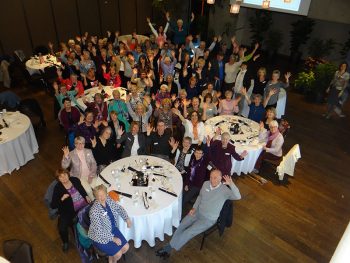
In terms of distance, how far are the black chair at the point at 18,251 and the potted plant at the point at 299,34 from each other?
11910 millimetres

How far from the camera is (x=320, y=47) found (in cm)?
1120

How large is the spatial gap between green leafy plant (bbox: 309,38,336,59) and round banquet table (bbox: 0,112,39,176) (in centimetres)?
1066

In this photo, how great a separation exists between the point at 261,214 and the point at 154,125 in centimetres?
304

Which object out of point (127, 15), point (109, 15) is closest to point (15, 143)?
point (109, 15)

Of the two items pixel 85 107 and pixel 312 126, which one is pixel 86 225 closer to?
pixel 85 107

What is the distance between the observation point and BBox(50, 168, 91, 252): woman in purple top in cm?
393

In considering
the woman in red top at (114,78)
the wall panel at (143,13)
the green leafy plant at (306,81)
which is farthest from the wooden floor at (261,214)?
the wall panel at (143,13)

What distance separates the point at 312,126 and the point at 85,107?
234 inches

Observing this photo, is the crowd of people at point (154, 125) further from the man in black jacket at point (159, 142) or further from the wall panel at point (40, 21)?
the wall panel at point (40, 21)

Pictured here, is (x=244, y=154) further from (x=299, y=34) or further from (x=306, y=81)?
(x=299, y=34)

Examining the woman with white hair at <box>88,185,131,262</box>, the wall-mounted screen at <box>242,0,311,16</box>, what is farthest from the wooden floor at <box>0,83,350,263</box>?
the wall-mounted screen at <box>242,0,311,16</box>

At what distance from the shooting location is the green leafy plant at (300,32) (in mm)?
11336

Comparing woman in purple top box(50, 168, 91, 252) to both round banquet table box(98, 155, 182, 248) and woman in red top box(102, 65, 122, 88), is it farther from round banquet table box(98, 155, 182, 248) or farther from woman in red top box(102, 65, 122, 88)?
woman in red top box(102, 65, 122, 88)

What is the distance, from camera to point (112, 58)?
798 centimetres
